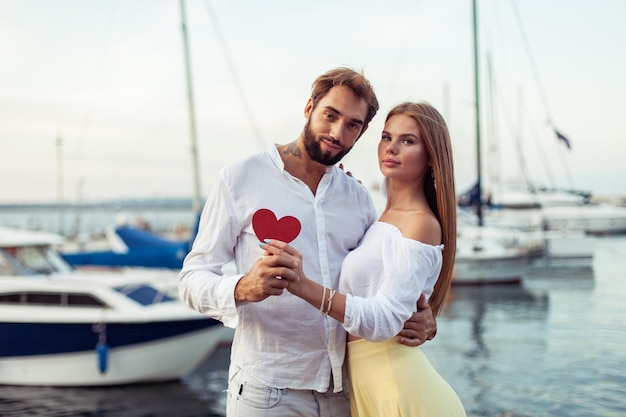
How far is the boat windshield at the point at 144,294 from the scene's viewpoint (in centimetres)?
1122

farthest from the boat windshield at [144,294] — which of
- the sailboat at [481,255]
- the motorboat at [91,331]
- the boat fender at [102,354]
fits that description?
the sailboat at [481,255]

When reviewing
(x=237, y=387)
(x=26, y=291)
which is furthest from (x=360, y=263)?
(x=26, y=291)

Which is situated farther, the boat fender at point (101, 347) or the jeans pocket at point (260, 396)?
the boat fender at point (101, 347)

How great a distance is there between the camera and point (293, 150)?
104 inches

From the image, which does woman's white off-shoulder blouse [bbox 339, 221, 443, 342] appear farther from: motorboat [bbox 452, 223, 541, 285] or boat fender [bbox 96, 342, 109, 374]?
motorboat [bbox 452, 223, 541, 285]

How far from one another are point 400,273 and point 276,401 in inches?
26.0

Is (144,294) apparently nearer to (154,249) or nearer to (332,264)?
(154,249)

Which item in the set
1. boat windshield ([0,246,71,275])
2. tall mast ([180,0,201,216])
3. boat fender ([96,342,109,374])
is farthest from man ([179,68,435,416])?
tall mast ([180,0,201,216])

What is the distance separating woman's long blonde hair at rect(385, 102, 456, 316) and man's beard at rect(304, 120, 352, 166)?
28cm

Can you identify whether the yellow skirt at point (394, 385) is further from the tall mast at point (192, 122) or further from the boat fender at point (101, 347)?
the tall mast at point (192, 122)

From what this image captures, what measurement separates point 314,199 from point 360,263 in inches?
12.3

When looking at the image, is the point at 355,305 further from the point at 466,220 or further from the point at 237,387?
the point at 466,220

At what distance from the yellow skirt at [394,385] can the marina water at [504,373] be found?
8.18 meters

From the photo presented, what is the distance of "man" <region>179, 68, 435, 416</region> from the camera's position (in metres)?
2.42
